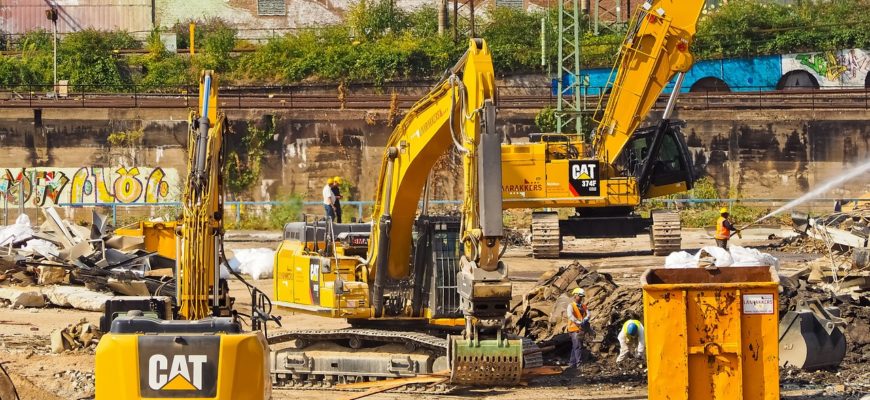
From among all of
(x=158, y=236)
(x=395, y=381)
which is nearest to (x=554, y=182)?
(x=158, y=236)

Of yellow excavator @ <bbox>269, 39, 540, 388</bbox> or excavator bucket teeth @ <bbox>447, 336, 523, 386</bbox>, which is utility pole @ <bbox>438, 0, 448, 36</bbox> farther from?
excavator bucket teeth @ <bbox>447, 336, 523, 386</bbox>

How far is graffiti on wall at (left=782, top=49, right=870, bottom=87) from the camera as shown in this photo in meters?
49.4

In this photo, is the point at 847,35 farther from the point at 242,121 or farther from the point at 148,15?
the point at 148,15

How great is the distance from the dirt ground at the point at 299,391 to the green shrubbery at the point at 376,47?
1704 centimetres

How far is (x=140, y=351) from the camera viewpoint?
40.1 ft

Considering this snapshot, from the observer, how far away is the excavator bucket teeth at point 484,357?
16922 millimetres

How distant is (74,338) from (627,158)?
1506cm

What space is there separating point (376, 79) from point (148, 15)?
12.0 meters

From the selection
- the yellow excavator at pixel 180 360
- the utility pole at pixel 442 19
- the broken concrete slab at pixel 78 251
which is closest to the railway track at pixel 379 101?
the utility pole at pixel 442 19

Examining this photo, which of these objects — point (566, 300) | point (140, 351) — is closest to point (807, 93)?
point (566, 300)

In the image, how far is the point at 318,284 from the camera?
1953 centimetres

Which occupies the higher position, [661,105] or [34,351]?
[661,105]

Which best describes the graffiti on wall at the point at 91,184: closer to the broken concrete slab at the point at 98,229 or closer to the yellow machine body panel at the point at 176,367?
the broken concrete slab at the point at 98,229

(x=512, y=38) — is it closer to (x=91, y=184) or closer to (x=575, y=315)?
(x=91, y=184)
